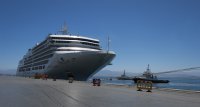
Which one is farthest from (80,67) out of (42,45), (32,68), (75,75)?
(32,68)

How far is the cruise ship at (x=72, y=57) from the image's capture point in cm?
5447

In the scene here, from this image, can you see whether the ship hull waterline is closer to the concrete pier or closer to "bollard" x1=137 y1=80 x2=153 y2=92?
"bollard" x1=137 y1=80 x2=153 y2=92

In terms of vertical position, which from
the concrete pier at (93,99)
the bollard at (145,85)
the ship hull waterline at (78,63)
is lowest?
the concrete pier at (93,99)

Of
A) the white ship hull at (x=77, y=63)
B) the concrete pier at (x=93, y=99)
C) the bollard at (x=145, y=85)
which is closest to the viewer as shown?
the concrete pier at (x=93, y=99)

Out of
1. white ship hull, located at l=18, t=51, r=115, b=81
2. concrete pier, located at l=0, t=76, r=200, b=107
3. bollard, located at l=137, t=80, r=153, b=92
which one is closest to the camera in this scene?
concrete pier, located at l=0, t=76, r=200, b=107

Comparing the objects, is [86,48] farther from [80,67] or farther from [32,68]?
[32,68]

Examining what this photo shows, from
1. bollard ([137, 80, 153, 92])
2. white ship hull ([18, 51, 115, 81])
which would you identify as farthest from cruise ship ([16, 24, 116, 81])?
bollard ([137, 80, 153, 92])

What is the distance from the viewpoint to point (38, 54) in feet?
241

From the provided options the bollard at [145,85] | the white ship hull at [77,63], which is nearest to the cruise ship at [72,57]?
the white ship hull at [77,63]

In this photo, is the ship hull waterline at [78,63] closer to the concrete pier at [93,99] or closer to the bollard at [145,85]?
the bollard at [145,85]

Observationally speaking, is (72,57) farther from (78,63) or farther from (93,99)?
(93,99)

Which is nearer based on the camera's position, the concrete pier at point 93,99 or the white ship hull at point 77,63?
the concrete pier at point 93,99

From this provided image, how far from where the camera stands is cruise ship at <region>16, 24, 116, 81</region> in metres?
54.5

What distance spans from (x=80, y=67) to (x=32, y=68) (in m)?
27.5
